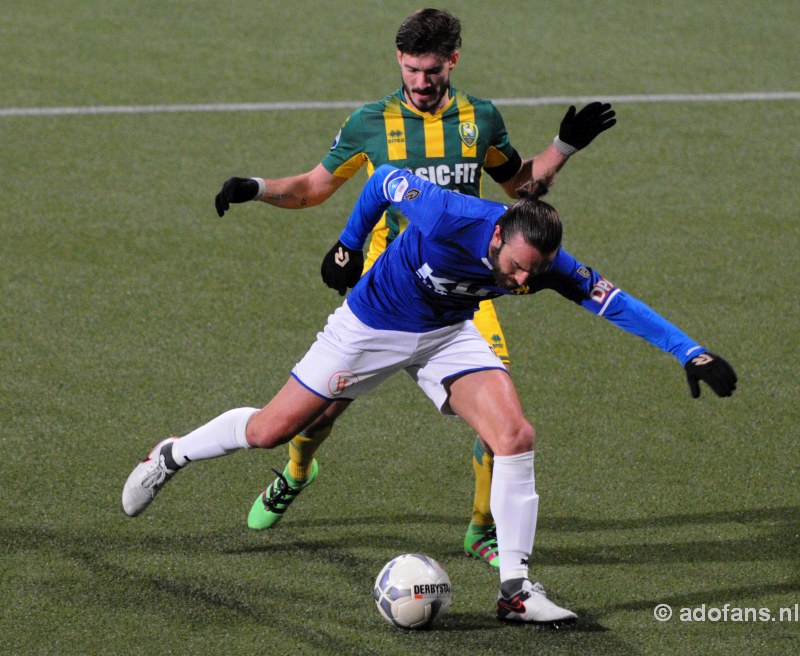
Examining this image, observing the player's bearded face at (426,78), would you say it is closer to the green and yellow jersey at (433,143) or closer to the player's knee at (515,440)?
the green and yellow jersey at (433,143)

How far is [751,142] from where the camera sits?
39.4 feet

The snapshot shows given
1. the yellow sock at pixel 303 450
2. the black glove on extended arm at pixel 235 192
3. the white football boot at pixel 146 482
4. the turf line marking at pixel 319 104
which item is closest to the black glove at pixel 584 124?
the black glove on extended arm at pixel 235 192

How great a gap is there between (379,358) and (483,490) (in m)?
0.92

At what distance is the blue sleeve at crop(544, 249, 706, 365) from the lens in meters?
5.30

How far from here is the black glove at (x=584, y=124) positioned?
20.4 ft

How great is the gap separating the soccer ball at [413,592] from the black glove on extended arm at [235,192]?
5.96 feet

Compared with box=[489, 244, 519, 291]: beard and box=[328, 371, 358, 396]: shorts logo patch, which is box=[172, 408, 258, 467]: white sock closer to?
box=[328, 371, 358, 396]: shorts logo patch

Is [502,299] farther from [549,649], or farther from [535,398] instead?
[549,649]

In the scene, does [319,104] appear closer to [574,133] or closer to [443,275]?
[574,133]

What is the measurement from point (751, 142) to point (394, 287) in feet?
24.0

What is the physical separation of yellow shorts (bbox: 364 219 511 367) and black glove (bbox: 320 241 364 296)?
18.4 inches

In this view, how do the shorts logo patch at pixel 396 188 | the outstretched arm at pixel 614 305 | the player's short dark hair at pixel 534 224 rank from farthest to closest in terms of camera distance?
1. the shorts logo patch at pixel 396 188
2. the outstretched arm at pixel 614 305
3. the player's short dark hair at pixel 534 224

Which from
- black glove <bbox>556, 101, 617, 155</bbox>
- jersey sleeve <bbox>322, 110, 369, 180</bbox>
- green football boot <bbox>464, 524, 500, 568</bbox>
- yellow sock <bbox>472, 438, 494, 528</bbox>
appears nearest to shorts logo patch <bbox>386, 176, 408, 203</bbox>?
jersey sleeve <bbox>322, 110, 369, 180</bbox>

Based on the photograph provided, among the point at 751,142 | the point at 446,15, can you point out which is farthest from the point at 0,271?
the point at 751,142
